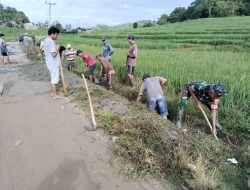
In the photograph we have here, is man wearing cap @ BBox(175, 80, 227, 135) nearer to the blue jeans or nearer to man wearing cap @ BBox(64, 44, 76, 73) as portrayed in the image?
the blue jeans

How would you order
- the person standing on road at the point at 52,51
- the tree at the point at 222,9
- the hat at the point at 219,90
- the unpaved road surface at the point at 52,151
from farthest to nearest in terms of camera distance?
the tree at the point at 222,9
the person standing on road at the point at 52,51
the hat at the point at 219,90
the unpaved road surface at the point at 52,151

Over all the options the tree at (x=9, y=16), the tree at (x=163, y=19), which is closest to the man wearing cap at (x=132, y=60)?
the tree at (x=163, y=19)

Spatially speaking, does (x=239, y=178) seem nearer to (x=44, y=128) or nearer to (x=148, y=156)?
(x=148, y=156)

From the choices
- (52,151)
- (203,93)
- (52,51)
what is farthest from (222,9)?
(52,151)

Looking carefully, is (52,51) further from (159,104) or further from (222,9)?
(222,9)

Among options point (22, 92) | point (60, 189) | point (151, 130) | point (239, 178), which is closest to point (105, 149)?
point (151, 130)

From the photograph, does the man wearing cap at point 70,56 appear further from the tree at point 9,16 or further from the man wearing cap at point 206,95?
the tree at point 9,16

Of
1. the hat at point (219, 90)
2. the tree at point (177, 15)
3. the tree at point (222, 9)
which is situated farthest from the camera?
the tree at point (177, 15)

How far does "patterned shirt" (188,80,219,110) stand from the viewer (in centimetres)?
463

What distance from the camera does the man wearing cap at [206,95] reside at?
14.6 feet

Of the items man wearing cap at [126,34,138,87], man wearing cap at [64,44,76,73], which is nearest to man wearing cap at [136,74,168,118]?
man wearing cap at [126,34,138,87]

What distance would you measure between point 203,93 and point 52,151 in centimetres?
266

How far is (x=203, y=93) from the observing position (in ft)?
15.9

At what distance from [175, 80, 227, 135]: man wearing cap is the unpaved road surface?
66.4 inches
